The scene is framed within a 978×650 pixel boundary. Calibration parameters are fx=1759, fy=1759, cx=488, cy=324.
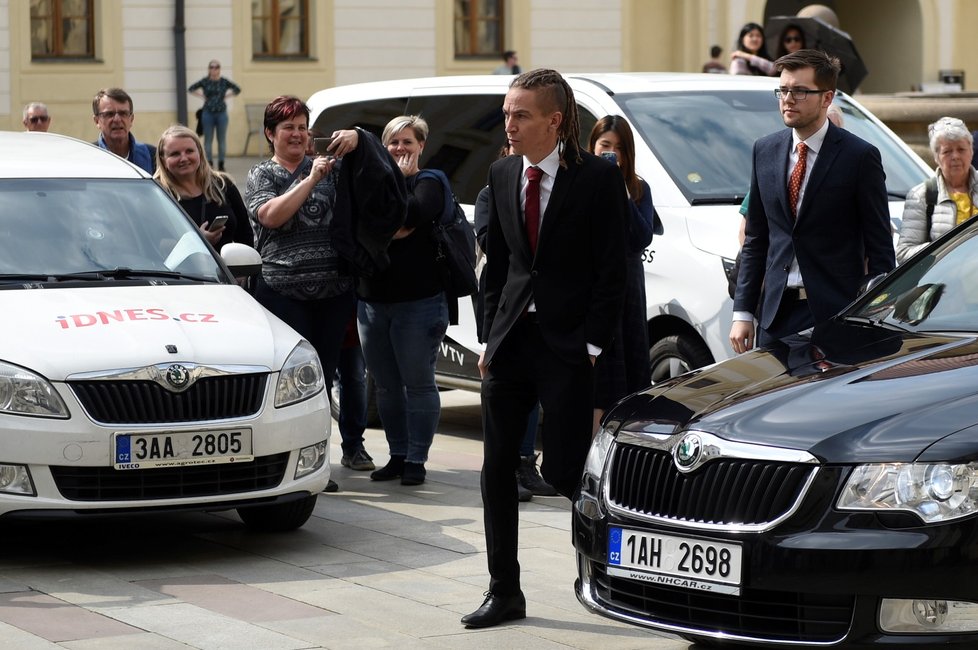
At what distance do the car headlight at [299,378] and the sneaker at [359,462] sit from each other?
186 cm

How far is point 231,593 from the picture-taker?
6.60 meters

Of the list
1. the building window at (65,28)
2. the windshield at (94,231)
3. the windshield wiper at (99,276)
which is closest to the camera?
the windshield wiper at (99,276)

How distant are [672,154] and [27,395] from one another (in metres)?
3.99

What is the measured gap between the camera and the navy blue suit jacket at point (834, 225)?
6840 millimetres

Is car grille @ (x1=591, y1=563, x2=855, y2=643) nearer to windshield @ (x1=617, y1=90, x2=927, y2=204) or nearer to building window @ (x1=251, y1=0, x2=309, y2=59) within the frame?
windshield @ (x1=617, y1=90, x2=927, y2=204)

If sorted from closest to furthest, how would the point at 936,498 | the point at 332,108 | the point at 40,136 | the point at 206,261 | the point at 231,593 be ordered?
the point at 936,498 → the point at 231,593 → the point at 206,261 → the point at 40,136 → the point at 332,108

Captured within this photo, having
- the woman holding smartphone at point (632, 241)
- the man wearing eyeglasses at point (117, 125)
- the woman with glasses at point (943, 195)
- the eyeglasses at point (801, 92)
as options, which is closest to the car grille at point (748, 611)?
the eyeglasses at point (801, 92)

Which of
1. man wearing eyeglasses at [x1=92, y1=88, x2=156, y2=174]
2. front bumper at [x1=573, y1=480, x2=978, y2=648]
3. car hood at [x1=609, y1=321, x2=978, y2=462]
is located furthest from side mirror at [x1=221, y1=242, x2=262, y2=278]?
front bumper at [x1=573, y1=480, x2=978, y2=648]

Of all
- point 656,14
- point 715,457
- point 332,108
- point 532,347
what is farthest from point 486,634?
point 656,14

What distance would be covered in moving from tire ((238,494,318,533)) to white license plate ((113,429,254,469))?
53cm

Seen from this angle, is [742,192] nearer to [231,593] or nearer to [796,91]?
[796,91]

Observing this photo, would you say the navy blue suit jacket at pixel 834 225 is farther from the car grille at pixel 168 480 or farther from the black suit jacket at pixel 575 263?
the car grille at pixel 168 480

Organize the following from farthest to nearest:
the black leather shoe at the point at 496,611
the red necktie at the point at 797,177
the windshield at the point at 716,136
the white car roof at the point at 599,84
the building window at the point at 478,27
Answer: the building window at the point at 478,27
the white car roof at the point at 599,84
the windshield at the point at 716,136
the red necktie at the point at 797,177
the black leather shoe at the point at 496,611

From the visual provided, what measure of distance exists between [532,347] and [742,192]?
3641 millimetres
